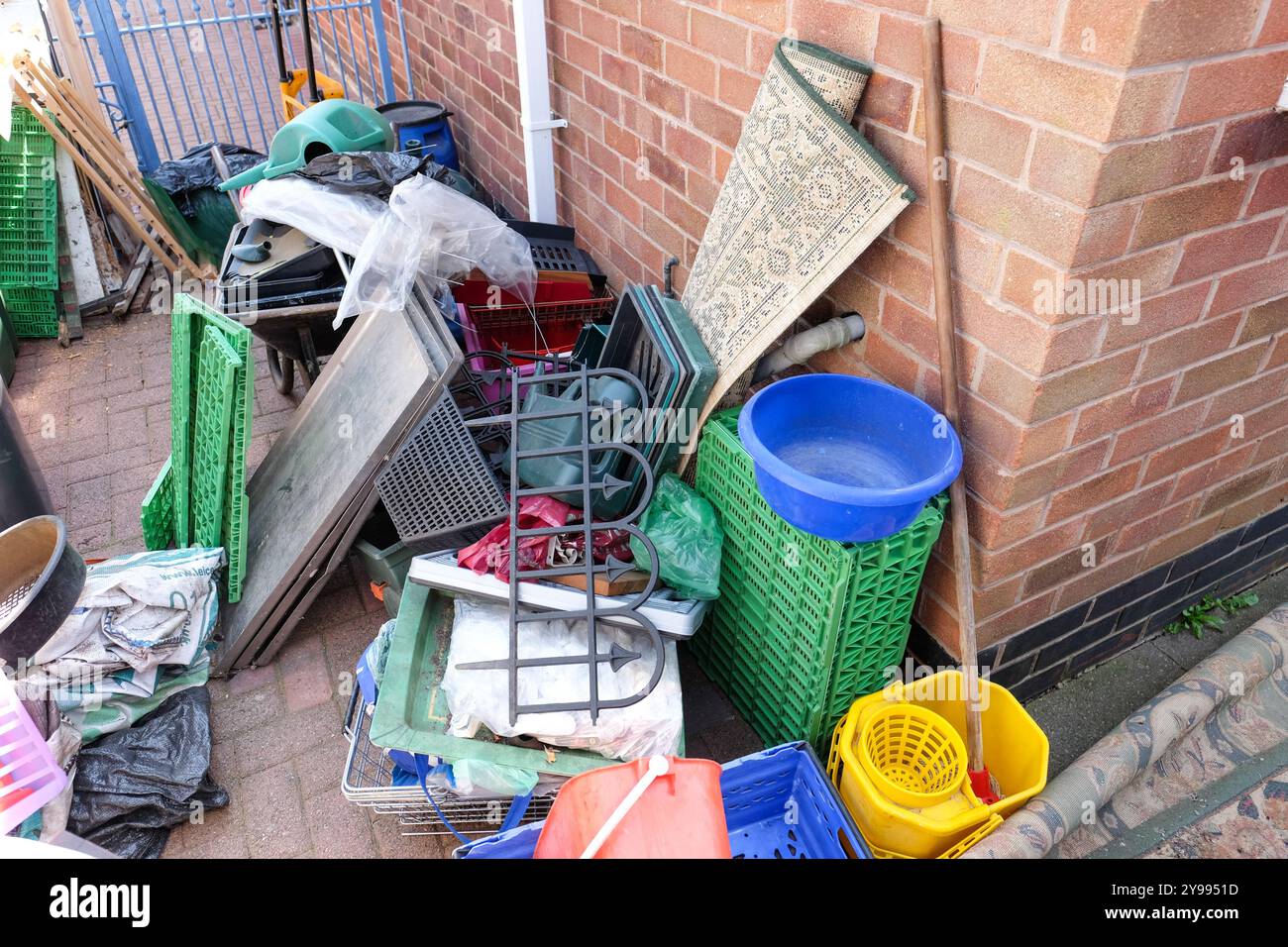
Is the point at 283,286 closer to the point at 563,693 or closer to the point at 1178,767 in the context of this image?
the point at 563,693

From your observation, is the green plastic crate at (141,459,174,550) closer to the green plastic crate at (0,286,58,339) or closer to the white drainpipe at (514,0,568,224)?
the white drainpipe at (514,0,568,224)

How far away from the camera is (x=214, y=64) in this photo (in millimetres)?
7125

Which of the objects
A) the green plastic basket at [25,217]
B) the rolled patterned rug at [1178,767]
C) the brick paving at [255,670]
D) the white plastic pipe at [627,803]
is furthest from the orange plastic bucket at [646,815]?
the green plastic basket at [25,217]

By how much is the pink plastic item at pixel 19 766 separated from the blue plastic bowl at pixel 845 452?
6.52 ft

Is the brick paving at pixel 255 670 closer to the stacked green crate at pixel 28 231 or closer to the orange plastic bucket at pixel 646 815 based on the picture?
the stacked green crate at pixel 28 231

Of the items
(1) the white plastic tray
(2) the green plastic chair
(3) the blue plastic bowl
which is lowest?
(1) the white plastic tray

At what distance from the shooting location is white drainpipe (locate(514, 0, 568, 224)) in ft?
12.2

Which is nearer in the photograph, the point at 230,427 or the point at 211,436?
the point at 230,427

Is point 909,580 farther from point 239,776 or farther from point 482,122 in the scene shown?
point 482,122

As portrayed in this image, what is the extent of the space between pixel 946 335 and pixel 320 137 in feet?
10.5

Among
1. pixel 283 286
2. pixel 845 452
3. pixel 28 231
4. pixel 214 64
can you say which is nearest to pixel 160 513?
pixel 283 286

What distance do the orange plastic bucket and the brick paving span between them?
836mm

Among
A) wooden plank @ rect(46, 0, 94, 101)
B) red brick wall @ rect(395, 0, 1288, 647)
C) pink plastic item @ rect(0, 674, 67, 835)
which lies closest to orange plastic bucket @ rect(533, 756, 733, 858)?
red brick wall @ rect(395, 0, 1288, 647)

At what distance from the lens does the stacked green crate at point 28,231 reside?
4840 millimetres
